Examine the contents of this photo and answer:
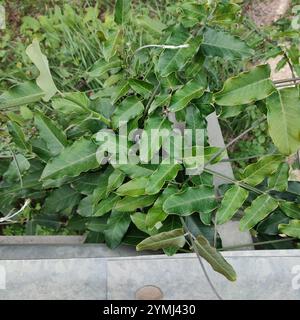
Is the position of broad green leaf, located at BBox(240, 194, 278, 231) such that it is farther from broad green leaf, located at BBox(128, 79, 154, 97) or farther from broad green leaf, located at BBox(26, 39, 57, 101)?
broad green leaf, located at BBox(26, 39, 57, 101)

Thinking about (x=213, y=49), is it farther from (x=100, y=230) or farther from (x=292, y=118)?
(x=100, y=230)

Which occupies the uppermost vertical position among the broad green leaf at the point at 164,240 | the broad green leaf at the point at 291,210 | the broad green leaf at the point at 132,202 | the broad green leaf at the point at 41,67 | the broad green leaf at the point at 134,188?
the broad green leaf at the point at 41,67

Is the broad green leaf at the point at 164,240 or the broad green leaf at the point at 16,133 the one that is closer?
the broad green leaf at the point at 164,240

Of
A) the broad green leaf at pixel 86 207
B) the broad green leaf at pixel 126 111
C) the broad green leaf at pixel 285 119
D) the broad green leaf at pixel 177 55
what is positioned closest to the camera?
the broad green leaf at pixel 285 119

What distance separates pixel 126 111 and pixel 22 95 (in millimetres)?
277

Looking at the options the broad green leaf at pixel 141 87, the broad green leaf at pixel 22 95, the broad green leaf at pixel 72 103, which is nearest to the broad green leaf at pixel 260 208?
the broad green leaf at pixel 141 87

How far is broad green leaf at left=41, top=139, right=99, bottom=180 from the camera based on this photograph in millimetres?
1177

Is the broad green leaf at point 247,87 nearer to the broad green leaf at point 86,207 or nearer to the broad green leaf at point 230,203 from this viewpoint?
the broad green leaf at point 230,203

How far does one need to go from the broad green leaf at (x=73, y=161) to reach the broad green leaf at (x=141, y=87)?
0.19 meters

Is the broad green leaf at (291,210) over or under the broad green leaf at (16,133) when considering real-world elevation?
under

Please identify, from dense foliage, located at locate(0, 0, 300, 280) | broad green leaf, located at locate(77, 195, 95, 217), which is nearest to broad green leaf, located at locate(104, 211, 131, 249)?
dense foliage, located at locate(0, 0, 300, 280)

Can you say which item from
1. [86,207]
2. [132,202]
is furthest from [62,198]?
[132,202]

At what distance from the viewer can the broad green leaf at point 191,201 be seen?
43.9 inches
